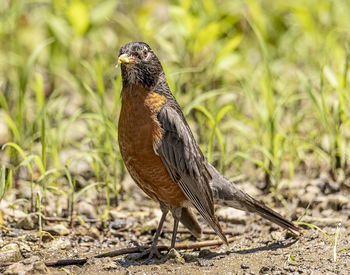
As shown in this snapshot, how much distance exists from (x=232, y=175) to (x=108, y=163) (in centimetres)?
135

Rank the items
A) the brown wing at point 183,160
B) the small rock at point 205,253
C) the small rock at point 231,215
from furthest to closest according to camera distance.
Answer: the small rock at point 231,215, the small rock at point 205,253, the brown wing at point 183,160

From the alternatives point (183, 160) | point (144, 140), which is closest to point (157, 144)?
point (144, 140)

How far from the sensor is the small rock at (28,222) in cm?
507

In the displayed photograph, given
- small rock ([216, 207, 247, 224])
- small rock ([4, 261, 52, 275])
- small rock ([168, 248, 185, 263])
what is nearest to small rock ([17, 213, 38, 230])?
small rock ([4, 261, 52, 275])

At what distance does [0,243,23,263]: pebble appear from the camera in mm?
4387

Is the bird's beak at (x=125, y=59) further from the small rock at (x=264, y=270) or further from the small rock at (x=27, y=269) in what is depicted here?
the small rock at (x=264, y=270)

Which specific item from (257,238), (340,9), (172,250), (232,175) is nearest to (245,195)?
(257,238)

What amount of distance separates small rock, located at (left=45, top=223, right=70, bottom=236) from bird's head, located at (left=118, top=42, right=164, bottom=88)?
4.41 feet

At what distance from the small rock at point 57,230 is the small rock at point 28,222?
0.42 feet

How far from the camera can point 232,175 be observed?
644cm

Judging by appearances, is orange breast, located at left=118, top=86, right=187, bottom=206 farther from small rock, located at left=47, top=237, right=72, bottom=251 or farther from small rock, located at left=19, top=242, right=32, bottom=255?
small rock, located at left=19, top=242, right=32, bottom=255

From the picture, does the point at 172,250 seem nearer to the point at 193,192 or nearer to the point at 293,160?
the point at 193,192

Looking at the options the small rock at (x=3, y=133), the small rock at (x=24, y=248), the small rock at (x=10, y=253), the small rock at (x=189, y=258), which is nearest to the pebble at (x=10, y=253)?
the small rock at (x=10, y=253)

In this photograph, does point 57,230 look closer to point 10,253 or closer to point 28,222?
point 28,222
